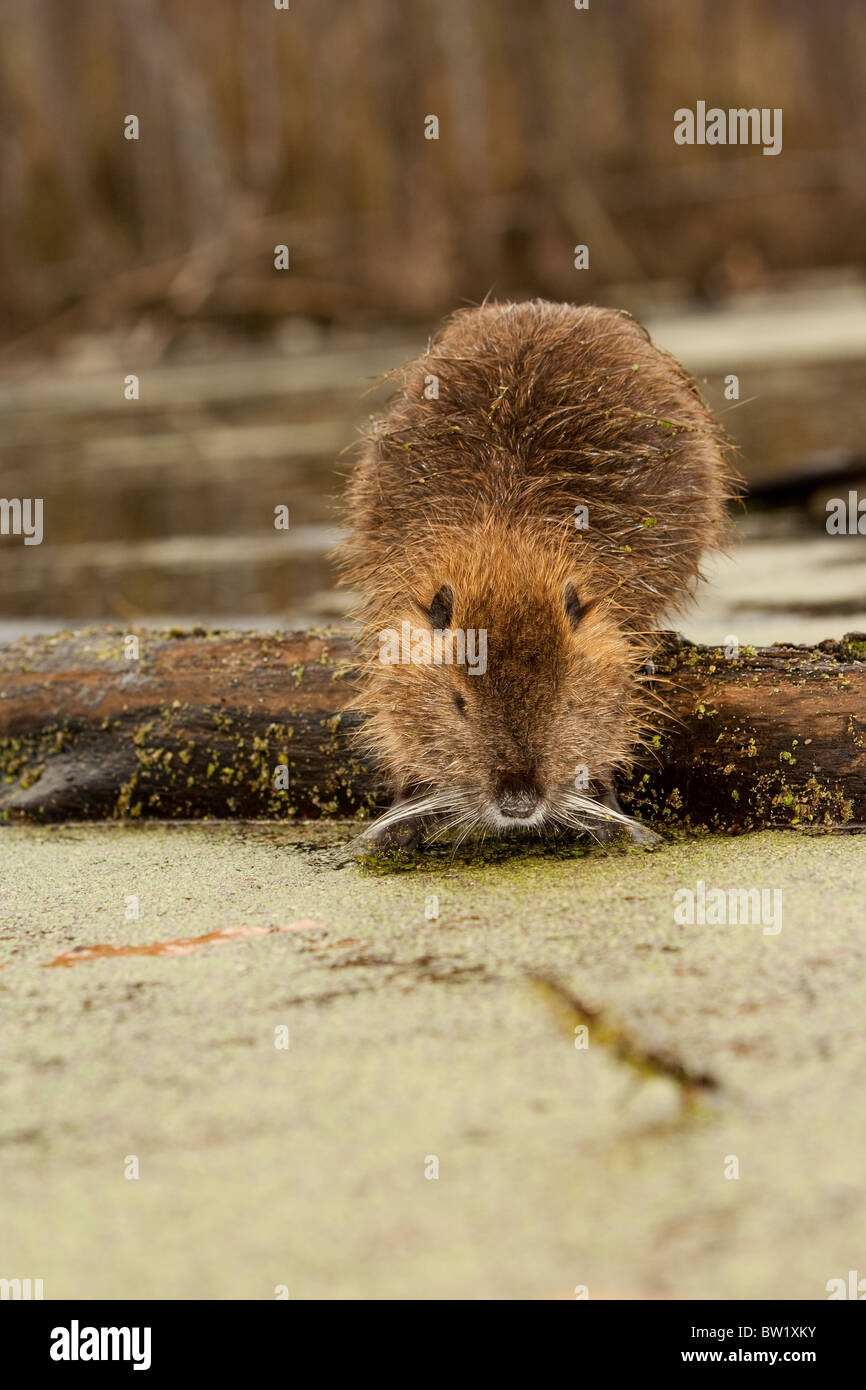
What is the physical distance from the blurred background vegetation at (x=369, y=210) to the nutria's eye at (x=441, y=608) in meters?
8.69

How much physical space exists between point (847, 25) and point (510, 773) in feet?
77.2

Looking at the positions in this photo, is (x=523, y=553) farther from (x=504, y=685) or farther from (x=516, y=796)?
A: (x=516, y=796)

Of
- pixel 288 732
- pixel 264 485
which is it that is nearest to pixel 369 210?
pixel 264 485

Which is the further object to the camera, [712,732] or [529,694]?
[712,732]

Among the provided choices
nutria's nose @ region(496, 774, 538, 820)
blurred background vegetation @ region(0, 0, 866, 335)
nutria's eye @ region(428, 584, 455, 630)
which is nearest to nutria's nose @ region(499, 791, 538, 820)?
nutria's nose @ region(496, 774, 538, 820)

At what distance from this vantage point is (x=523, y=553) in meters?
3.19

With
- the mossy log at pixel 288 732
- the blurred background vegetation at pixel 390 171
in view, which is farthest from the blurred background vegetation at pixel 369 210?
the mossy log at pixel 288 732

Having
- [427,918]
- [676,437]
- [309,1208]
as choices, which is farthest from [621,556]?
[309,1208]

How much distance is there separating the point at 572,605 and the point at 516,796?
0.46 meters

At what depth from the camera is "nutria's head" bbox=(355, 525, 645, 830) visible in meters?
2.98

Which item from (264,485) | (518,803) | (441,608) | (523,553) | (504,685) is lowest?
(518,803)

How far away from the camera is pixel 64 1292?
1.75 metres
